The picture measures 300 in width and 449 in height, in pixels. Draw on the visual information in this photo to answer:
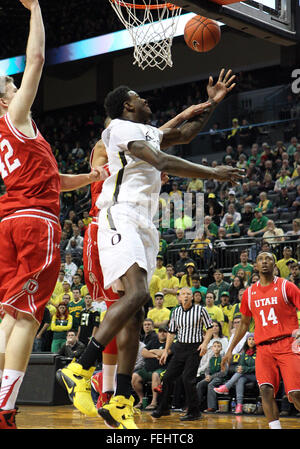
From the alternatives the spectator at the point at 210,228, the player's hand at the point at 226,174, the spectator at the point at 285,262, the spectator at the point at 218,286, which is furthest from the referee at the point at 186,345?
the player's hand at the point at 226,174

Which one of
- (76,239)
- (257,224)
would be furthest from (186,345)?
(76,239)

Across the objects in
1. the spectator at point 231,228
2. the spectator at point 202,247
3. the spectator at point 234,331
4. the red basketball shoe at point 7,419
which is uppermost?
the spectator at point 231,228

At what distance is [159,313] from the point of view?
1190cm

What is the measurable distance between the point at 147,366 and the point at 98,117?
→ 16078 mm

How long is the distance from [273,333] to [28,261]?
12.7ft

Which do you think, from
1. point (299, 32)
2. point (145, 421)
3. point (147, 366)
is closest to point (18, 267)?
point (299, 32)

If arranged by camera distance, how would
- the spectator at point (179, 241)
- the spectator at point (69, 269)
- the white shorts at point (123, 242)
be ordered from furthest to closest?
the spectator at point (69, 269) < the spectator at point (179, 241) < the white shorts at point (123, 242)

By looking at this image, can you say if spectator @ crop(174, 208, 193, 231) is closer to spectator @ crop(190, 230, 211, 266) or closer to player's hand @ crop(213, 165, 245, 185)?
spectator @ crop(190, 230, 211, 266)

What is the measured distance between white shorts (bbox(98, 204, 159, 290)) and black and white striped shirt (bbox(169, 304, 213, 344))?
6.14 meters

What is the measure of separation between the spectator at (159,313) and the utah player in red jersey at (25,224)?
805 cm

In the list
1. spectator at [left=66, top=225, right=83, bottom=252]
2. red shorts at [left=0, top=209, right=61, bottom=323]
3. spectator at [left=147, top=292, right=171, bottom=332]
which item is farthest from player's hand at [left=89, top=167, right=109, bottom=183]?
spectator at [left=66, top=225, right=83, bottom=252]

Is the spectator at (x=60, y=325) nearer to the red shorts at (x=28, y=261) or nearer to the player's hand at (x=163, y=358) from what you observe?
the player's hand at (x=163, y=358)

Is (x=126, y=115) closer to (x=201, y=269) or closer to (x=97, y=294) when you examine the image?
(x=97, y=294)

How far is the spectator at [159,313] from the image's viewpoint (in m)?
11.8
